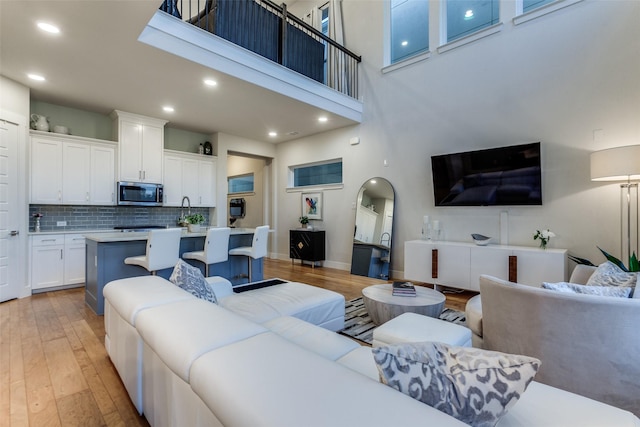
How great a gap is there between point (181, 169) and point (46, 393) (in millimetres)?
4498

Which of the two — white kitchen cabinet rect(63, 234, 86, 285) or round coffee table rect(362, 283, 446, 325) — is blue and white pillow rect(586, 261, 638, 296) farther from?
white kitchen cabinet rect(63, 234, 86, 285)

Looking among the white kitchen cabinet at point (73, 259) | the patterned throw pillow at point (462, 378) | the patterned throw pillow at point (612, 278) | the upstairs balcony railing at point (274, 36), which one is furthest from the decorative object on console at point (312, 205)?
the patterned throw pillow at point (462, 378)

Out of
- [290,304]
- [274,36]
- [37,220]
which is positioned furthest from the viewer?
[274,36]

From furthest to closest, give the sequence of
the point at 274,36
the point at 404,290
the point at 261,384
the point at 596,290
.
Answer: the point at 274,36
the point at 404,290
the point at 596,290
the point at 261,384

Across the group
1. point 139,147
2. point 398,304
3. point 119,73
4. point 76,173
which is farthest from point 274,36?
point 398,304

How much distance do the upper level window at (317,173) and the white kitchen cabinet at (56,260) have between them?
4203 millimetres

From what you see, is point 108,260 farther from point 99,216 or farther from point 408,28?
point 408,28

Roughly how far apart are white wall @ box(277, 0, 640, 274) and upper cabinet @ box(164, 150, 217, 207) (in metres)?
2.89

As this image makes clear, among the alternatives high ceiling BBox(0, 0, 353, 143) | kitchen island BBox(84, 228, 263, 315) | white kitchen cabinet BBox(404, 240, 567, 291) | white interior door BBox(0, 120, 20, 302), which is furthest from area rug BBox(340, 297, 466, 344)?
white interior door BBox(0, 120, 20, 302)

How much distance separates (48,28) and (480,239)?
5.38 metres

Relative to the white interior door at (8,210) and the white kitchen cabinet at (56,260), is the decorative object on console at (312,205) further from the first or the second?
the white interior door at (8,210)

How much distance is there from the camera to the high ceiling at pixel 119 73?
2578mm

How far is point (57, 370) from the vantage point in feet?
6.88

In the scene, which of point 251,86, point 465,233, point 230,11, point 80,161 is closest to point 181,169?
point 80,161
